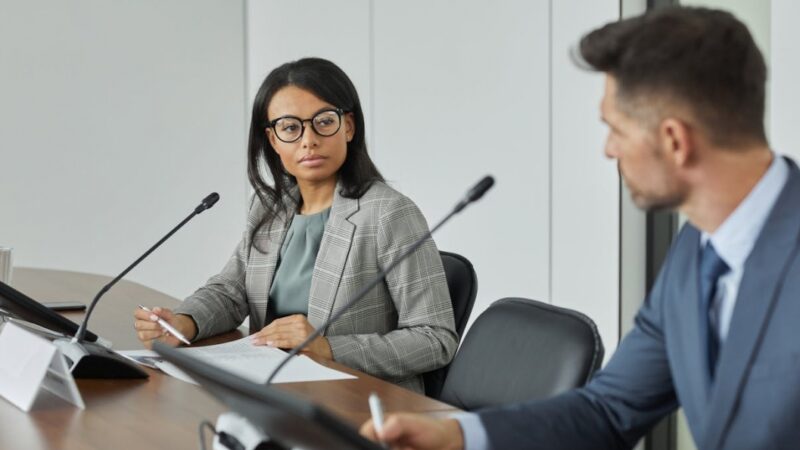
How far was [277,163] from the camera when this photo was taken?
3.02 meters

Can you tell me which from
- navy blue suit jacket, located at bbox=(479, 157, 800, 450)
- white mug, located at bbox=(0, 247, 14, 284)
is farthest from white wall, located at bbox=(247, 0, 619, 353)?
navy blue suit jacket, located at bbox=(479, 157, 800, 450)

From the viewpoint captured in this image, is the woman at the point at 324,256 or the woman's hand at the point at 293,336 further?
the woman at the point at 324,256

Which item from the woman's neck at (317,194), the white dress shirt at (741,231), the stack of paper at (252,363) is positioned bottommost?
the stack of paper at (252,363)

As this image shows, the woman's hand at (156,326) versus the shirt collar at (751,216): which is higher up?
the shirt collar at (751,216)

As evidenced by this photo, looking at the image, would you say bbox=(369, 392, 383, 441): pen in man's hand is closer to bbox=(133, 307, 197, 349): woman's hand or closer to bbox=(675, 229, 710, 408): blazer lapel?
bbox=(675, 229, 710, 408): blazer lapel

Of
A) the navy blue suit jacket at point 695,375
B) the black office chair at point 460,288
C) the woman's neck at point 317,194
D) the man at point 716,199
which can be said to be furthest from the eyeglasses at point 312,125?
the man at point 716,199

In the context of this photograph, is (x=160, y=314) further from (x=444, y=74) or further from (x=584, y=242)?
(x=444, y=74)

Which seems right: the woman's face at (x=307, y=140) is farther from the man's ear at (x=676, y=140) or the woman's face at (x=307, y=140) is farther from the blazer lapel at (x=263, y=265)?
the man's ear at (x=676, y=140)

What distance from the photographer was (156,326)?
2.58 m

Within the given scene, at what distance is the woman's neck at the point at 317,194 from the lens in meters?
2.88

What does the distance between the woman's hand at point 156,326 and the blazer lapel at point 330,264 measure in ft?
1.03

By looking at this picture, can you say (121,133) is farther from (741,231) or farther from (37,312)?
(741,231)

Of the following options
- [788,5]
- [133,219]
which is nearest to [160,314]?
[788,5]

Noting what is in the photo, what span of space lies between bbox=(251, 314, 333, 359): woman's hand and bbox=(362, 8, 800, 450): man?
35.1 inches
